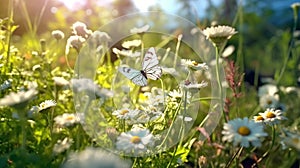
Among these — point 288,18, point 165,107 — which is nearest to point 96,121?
point 165,107

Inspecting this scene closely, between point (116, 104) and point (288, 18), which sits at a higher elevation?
point (288, 18)

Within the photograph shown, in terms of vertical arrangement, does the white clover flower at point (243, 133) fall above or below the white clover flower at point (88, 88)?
below

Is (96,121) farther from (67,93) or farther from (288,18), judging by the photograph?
(288,18)

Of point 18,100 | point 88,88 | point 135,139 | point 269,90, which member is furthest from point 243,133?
point 269,90

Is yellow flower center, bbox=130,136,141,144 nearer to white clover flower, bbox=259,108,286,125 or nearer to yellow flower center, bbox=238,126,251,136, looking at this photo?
yellow flower center, bbox=238,126,251,136

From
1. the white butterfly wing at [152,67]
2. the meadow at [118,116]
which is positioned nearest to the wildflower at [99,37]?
the meadow at [118,116]

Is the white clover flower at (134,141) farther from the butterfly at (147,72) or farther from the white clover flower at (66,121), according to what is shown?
the butterfly at (147,72)

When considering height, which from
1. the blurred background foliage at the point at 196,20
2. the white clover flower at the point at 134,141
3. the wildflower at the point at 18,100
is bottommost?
the white clover flower at the point at 134,141

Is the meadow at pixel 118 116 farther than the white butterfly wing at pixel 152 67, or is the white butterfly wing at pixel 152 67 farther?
the white butterfly wing at pixel 152 67
